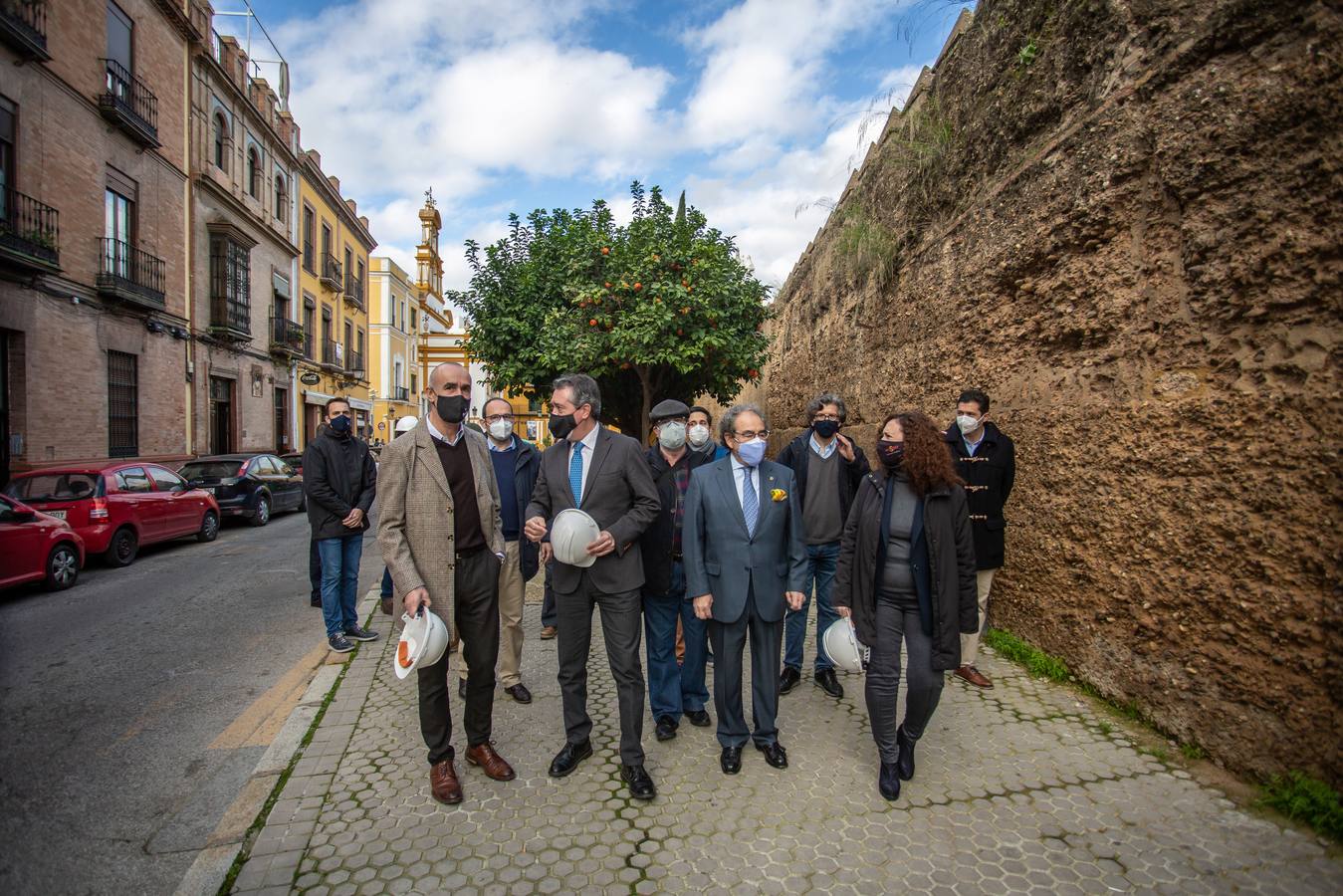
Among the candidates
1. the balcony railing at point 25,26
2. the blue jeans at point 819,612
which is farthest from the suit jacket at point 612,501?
the balcony railing at point 25,26

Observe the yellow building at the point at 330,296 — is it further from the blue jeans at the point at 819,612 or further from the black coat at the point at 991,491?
the black coat at the point at 991,491

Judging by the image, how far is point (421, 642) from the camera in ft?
9.89

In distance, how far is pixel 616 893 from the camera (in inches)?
100

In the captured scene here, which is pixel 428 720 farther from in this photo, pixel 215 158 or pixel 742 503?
pixel 215 158

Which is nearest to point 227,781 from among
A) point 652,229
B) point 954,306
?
A: point 954,306

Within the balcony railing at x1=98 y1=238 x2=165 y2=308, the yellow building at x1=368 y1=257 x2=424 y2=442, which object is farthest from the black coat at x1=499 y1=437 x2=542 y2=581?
the yellow building at x1=368 y1=257 x2=424 y2=442

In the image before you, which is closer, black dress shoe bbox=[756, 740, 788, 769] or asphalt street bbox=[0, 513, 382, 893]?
asphalt street bbox=[0, 513, 382, 893]

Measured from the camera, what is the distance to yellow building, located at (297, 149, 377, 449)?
26859 mm

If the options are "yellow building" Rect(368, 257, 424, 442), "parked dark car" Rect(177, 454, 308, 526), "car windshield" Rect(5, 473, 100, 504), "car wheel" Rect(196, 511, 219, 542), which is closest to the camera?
"car windshield" Rect(5, 473, 100, 504)

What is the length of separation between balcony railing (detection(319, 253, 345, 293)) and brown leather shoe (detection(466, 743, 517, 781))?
95.7 feet

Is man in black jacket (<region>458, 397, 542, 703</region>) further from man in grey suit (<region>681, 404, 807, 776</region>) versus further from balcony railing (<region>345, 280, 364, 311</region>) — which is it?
balcony railing (<region>345, 280, 364, 311</region>)

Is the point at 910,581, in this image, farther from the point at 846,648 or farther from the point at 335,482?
the point at 335,482

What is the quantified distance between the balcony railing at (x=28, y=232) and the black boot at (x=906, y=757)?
52.0 feet

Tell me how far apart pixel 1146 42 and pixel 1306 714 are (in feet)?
11.5
